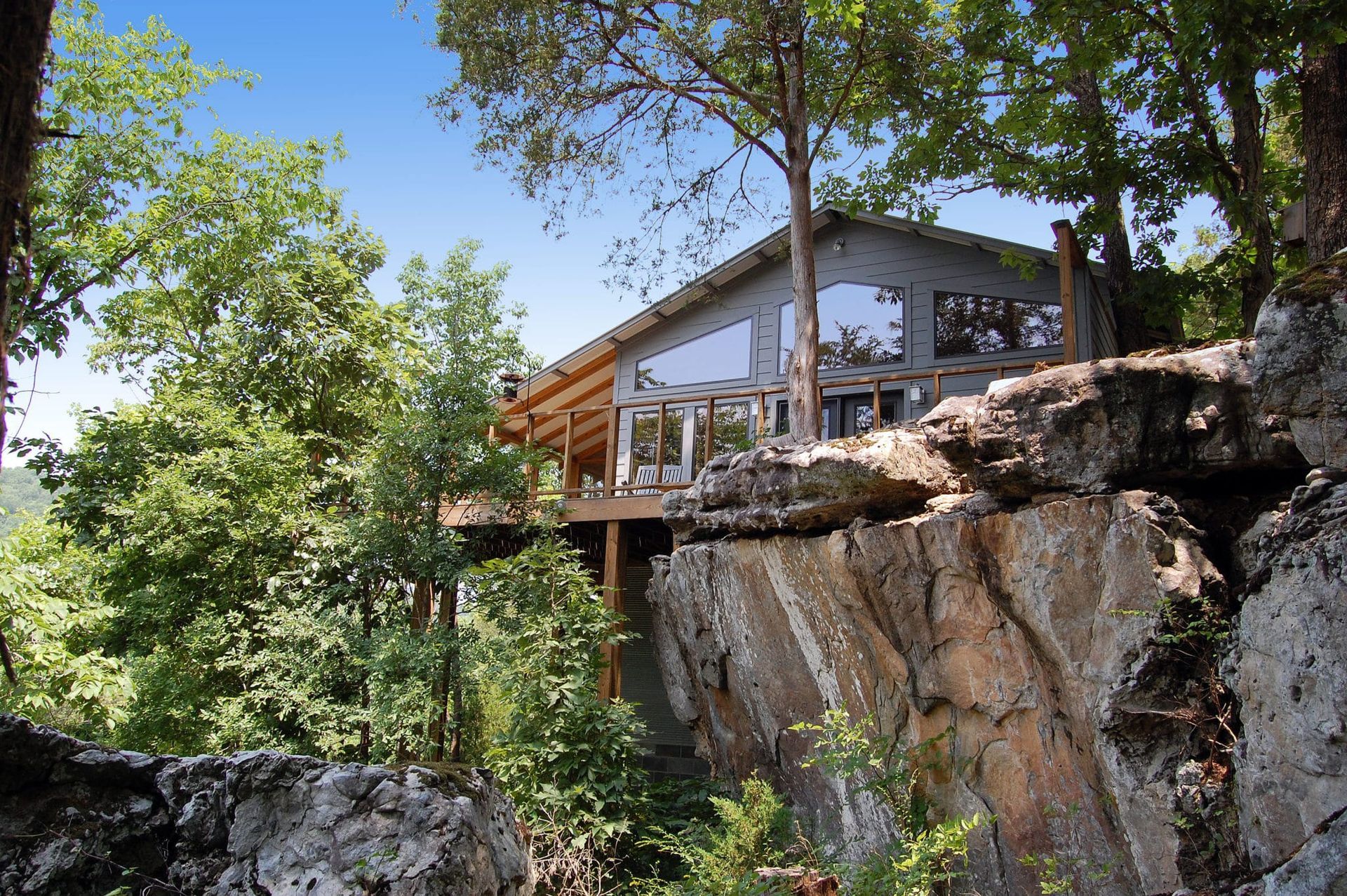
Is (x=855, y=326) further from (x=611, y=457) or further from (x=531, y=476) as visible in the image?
(x=531, y=476)

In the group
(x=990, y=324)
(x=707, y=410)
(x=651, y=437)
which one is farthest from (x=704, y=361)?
(x=990, y=324)

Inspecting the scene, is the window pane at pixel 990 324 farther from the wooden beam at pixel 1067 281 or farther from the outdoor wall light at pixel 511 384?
the outdoor wall light at pixel 511 384

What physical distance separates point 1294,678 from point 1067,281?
6.64 meters

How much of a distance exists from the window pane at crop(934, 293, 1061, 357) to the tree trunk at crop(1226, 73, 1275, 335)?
6.63 feet

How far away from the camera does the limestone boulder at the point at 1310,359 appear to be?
3904 mm

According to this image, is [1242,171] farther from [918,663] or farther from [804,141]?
[918,663]

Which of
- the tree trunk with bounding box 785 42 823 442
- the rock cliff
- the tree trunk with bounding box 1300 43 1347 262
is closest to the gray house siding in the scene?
the tree trunk with bounding box 785 42 823 442

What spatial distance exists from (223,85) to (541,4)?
9.45 meters

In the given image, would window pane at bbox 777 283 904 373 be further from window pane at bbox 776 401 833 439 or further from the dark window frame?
window pane at bbox 776 401 833 439

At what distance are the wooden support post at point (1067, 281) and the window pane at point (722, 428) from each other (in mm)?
Result: 4224

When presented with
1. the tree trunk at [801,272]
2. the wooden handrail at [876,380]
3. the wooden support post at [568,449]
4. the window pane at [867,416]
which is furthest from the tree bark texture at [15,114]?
the window pane at [867,416]

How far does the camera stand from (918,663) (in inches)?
245

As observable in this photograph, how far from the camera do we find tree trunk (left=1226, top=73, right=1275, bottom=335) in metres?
8.57

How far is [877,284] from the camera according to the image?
12.0 metres
